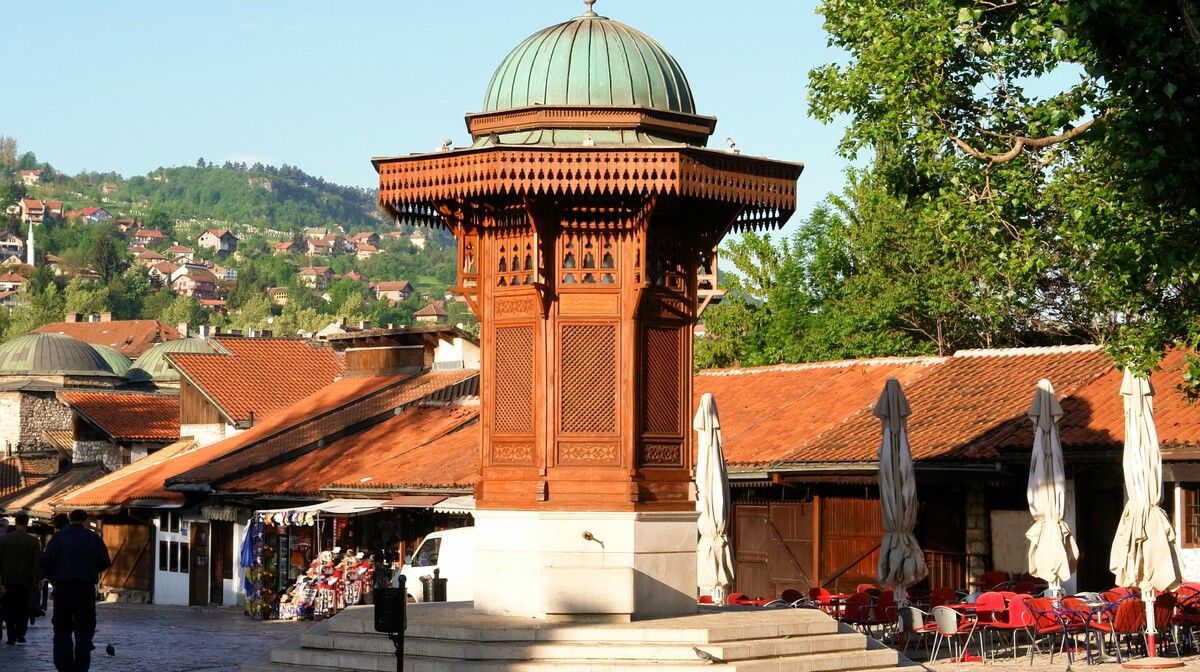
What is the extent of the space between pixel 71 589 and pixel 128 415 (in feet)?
111

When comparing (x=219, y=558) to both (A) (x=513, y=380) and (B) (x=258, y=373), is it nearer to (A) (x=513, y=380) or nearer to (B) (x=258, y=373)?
(B) (x=258, y=373)

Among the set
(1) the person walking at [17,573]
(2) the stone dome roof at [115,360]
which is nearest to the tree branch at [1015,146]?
(1) the person walking at [17,573]

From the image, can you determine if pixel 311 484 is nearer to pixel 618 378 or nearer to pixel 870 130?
pixel 870 130

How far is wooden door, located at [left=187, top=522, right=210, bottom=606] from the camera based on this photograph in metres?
34.6

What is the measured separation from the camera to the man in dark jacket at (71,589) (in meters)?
15.5

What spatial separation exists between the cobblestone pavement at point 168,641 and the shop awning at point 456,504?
2.80 m

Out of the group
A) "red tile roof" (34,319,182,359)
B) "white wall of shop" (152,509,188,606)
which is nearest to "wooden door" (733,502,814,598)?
"white wall of shop" (152,509,188,606)

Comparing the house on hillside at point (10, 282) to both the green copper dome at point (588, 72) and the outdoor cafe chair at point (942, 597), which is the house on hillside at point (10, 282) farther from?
the green copper dome at point (588, 72)

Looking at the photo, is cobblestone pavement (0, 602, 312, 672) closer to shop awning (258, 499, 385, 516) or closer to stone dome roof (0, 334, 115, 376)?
shop awning (258, 499, 385, 516)

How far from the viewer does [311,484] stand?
30344 millimetres

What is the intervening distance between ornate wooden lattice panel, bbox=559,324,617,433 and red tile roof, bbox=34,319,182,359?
100302 millimetres

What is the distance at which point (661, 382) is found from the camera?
14.2 meters

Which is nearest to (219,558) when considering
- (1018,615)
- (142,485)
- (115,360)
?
(142,485)

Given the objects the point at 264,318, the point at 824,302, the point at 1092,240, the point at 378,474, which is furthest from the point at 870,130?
the point at 264,318
